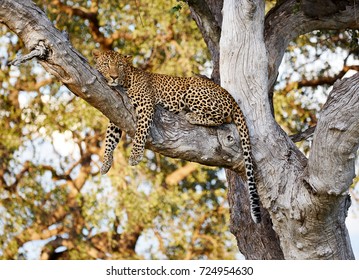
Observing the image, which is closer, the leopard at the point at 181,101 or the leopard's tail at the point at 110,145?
the leopard at the point at 181,101

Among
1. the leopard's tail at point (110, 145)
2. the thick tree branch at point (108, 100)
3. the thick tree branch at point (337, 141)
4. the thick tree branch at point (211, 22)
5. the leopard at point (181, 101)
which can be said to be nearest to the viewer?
the thick tree branch at point (108, 100)

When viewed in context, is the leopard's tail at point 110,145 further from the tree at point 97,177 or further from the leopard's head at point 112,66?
the tree at point 97,177

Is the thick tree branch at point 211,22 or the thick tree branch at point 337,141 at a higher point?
the thick tree branch at point 211,22

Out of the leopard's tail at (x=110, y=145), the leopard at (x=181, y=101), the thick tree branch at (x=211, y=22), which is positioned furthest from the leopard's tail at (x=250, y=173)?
the thick tree branch at (x=211, y=22)

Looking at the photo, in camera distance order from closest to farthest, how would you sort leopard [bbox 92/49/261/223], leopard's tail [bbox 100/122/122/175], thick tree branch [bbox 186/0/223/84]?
leopard [bbox 92/49/261/223] → leopard's tail [bbox 100/122/122/175] → thick tree branch [bbox 186/0/223/84]

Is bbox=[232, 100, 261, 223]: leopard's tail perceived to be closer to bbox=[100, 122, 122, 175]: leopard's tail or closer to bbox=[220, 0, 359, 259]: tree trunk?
bbox=[220, 0, 359, 259]: tree trunk

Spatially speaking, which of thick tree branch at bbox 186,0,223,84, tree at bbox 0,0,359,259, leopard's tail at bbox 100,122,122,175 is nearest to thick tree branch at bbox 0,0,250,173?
tree at bbox 0,0,359,259

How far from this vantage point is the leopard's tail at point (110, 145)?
675 cm

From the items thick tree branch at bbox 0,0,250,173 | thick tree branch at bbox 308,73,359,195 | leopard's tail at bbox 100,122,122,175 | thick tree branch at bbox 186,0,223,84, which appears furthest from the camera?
thick tree branch at bbox 186,0,223,84

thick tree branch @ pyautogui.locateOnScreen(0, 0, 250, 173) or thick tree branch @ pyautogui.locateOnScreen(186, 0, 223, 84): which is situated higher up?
thick tree branch @ pyautogui.locateOnScreen(186, 0, 223, 84)

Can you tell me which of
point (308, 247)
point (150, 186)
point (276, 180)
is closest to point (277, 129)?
point (276, 180)

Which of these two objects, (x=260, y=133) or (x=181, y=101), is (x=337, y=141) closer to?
(x=260, y=133)

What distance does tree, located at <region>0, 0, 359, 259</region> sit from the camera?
5918 millimetres

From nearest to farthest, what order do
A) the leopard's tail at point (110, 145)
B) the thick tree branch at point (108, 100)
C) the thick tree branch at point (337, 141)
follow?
the thick tree branch at point (108, 100)
the thick tree branch at point (337, 141)
the leopard's tail at point (110, 145)
